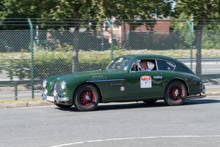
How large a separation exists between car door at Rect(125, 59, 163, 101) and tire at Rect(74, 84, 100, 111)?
0.88m

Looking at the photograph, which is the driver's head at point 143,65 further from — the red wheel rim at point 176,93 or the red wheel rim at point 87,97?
the red wheel rim at point 87,97

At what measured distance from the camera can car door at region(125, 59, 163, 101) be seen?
33.6 feet

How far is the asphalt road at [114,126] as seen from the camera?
645 cm

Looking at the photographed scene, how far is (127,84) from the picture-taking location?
10203 mm

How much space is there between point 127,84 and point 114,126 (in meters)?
2.49

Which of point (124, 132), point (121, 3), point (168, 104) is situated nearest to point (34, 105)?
point (168, 104)

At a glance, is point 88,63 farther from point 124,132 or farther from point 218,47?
point 124,132

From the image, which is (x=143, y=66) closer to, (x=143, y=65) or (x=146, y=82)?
(x=143, y=65)

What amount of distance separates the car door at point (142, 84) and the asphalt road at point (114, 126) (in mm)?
387

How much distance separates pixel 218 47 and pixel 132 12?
4227 millimetres

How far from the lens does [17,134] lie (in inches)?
280

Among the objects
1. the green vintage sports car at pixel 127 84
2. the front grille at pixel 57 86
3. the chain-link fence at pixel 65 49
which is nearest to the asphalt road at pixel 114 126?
the green vintage sports car at pixel 127 84

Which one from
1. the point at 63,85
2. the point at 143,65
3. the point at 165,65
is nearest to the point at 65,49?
the point at 143,65

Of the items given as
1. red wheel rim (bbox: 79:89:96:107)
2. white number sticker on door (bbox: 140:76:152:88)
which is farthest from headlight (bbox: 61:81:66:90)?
white number sticker on door (bbox: 140:76:152:88)
